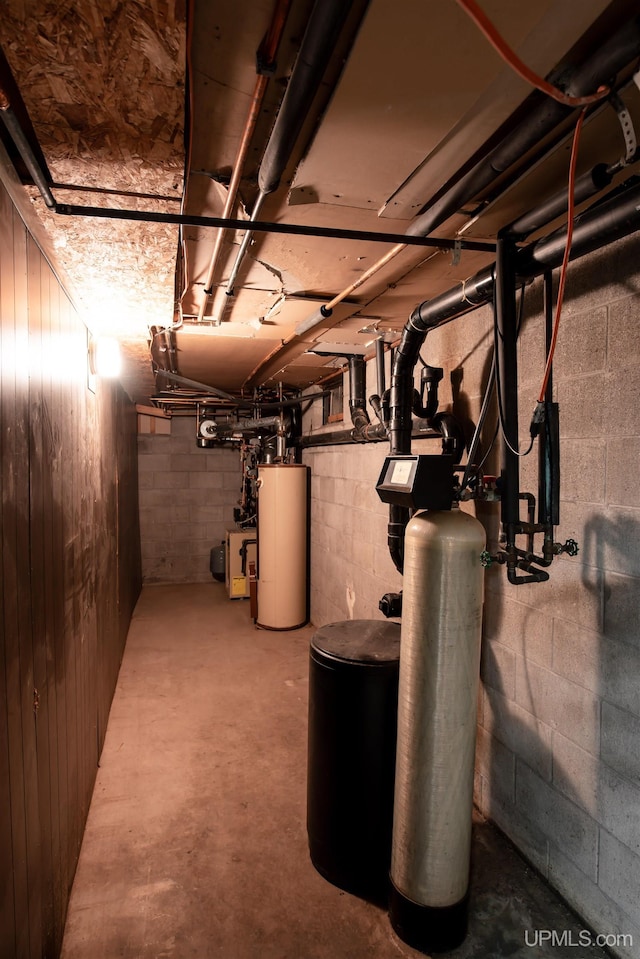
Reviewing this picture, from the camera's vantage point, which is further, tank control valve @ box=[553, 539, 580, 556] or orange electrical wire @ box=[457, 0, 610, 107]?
tank control valve @ box=[553, 539, 580, 556]

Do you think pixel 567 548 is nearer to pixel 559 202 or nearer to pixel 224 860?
pixel 559 202

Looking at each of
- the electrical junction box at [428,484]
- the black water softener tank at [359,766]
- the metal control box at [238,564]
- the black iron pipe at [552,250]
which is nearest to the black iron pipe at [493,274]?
the black iron pipe at [552,250]

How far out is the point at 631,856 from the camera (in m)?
1.44

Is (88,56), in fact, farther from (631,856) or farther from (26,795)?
(631,856)

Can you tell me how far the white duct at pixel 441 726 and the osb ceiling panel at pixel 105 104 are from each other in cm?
124

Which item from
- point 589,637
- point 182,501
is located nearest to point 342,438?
point 589,637

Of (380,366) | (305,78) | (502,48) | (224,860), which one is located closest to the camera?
(502,48)

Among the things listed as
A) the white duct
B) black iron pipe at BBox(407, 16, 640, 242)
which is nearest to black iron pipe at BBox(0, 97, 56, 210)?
black iron pipe at BBox(407, 16, 640, 242)

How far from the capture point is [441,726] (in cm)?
156

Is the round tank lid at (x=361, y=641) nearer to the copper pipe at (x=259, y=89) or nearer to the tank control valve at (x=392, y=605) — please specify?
the tank control valve at (x=392, y=605)

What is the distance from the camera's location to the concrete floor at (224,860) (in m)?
1.60

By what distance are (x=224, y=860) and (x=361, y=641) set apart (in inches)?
39.5

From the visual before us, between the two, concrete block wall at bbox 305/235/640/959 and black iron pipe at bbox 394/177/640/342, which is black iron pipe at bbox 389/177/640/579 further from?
concrete block wall at bbox 305/235/640/959

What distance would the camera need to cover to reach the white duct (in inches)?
61.3
